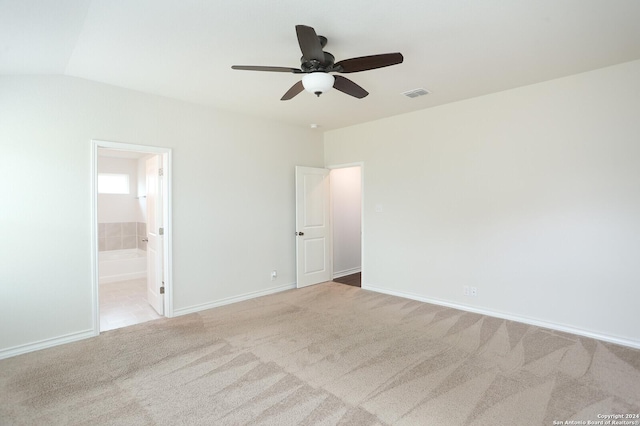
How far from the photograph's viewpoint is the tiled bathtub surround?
6.50 meters

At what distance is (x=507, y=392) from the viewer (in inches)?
94.7

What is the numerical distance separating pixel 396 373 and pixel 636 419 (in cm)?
152

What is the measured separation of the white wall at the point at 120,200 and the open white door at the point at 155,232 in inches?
107

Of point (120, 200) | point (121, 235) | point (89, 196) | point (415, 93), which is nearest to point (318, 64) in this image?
point (415, 93)

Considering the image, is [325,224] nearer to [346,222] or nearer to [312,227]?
[312,227]

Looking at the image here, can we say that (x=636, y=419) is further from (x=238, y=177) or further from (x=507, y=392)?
(x=238, y=177)

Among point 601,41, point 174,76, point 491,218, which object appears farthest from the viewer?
point 491,218

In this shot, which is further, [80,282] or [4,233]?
[80,282]

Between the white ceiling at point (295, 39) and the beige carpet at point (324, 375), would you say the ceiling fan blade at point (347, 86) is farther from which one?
the beige carpet at point (324, 375)

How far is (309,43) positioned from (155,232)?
3252 mm

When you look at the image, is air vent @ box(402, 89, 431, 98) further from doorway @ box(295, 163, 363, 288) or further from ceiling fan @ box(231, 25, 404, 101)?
doorway @ box(295, 163, 363, 288)

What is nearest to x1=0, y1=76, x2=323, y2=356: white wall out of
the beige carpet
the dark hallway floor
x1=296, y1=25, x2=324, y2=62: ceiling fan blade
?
the beige carpet

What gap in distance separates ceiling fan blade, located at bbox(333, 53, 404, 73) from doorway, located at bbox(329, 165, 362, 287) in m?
3.52

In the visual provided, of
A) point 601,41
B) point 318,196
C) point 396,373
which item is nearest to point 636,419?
point 396,373
